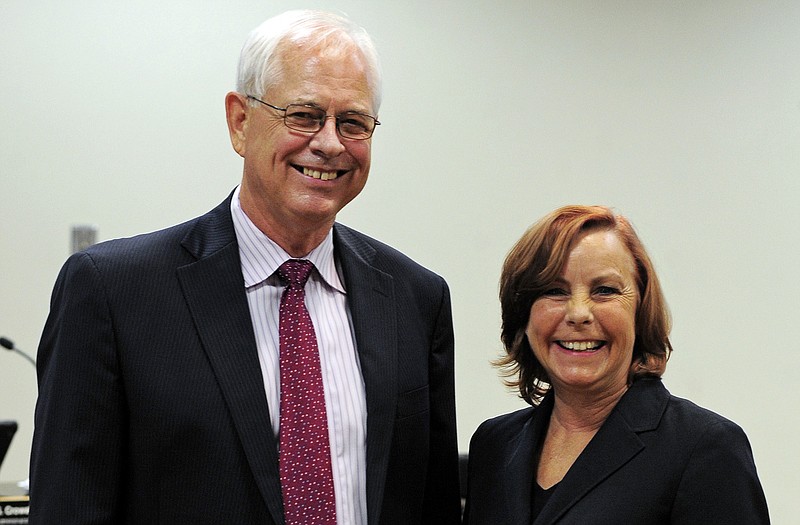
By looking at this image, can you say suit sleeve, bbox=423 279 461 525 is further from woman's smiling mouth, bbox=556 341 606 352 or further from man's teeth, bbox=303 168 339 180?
man's teeth, bbox=303 168 339 180

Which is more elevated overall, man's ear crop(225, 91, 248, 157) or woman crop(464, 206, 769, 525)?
man's ear crop(225, 91, 248, 157)

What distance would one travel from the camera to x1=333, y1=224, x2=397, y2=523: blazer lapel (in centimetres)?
172

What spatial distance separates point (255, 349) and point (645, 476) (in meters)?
0.67

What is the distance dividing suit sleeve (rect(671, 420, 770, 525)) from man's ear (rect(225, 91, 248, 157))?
3.05 feet

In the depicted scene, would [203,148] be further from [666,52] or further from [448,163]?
[666,52]

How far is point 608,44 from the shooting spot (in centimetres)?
464

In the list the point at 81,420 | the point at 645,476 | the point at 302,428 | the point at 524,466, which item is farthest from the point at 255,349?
the point at 645,476

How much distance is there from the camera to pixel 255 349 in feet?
5.51

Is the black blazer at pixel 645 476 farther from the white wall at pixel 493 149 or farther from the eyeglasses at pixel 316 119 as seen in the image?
the white wall at pixel 493 149

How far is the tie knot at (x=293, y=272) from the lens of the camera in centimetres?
176

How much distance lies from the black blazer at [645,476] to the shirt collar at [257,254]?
492 mm

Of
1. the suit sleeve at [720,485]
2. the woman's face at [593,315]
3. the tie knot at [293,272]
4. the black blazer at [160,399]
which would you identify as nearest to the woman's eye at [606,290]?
the woman's face at [593,315]

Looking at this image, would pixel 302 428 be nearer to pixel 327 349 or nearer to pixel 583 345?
pixel 327 349

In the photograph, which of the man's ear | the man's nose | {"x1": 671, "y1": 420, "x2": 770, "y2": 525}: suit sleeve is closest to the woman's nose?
{"x1": 671, "y1": 420, "x2": 770, "y2": 525}: suit sleeve
